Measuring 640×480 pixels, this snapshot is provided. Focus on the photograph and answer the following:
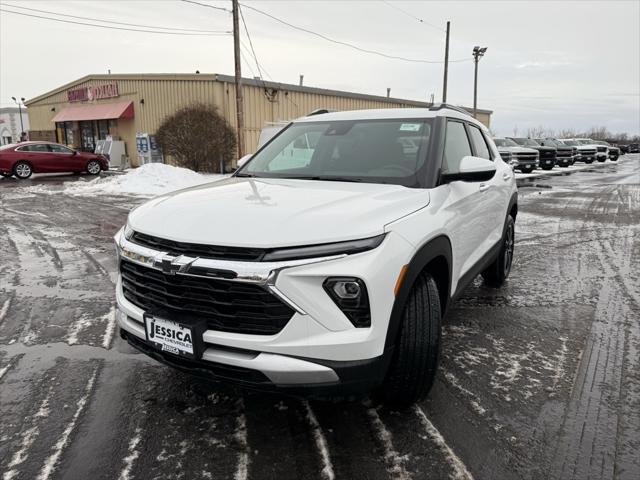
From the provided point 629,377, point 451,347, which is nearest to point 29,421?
point 451,347

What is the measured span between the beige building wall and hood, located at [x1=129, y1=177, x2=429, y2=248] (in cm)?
2002

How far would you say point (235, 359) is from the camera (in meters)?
2.30

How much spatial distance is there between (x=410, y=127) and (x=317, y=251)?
1.83 metres

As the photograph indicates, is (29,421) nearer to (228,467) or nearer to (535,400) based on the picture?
(228,467)

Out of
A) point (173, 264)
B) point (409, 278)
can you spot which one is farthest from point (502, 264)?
point (173, 264)

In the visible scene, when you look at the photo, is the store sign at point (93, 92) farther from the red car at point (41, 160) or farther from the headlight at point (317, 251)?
the headlight at point (317, 251)

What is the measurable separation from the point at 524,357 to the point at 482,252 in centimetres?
97

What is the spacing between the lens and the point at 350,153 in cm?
370

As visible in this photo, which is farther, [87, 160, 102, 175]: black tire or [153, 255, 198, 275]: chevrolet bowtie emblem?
[87, 160, 102, 175]: black tire

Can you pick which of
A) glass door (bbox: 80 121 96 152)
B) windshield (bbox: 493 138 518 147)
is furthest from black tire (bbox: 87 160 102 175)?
Answer: windshield (bbox: 493 138 518 147)

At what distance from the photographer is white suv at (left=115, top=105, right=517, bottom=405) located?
2230 millimetres

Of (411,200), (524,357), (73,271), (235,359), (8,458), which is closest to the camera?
(235,359)

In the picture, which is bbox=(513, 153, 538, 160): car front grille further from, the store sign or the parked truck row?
the store sign

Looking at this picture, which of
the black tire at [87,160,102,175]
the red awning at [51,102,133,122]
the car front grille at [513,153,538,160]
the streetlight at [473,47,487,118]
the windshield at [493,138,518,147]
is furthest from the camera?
the streetlight at [473,47,487,118]
